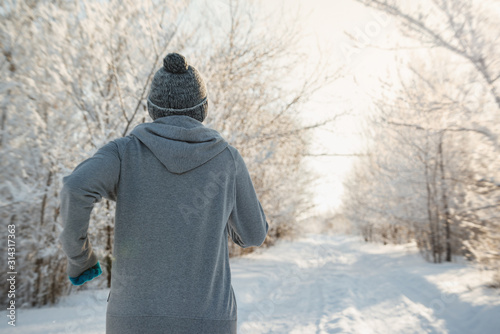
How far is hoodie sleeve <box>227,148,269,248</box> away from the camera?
1.21 meters

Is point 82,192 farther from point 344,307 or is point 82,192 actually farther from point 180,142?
point 344,307

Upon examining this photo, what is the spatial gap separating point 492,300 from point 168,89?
6.06m

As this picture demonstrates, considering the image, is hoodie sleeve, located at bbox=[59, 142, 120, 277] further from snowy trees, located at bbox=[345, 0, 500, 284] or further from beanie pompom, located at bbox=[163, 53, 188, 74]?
snowy trees, located at bbox=[345, 0, 500, 284]

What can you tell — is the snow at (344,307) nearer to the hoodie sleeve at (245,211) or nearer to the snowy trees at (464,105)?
the snowy trees at (464,105)

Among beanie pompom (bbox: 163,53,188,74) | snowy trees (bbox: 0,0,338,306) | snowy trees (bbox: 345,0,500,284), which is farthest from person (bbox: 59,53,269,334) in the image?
snowy trees (bbox: 345,0,500,284)

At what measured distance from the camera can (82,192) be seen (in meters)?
0.93

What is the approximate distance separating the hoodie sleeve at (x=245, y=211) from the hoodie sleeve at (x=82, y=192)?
0.45m

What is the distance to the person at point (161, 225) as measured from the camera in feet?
3.18

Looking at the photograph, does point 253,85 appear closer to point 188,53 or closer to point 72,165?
point 188,53

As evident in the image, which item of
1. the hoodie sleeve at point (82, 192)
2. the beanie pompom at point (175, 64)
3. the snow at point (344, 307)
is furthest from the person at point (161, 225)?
the snow at point (344, 307)

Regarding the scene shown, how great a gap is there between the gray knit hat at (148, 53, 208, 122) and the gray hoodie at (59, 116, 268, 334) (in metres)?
0.11

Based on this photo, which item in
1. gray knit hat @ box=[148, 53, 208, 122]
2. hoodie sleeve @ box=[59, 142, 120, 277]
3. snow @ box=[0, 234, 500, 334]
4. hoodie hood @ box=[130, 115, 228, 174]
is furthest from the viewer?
snow @ box=[0, 234, 500, 334]

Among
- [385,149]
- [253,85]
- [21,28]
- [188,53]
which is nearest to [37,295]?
[21,28]

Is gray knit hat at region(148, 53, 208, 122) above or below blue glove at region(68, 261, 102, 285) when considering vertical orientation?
above
